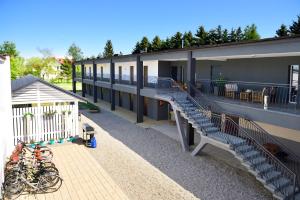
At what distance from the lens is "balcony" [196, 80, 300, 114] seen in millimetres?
11844

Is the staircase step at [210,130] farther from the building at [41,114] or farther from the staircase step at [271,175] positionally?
the building at [41,114]

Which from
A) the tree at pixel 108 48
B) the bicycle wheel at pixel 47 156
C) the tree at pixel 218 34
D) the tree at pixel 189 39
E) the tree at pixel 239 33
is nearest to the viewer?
the bicycle wheel at pixel 47 156

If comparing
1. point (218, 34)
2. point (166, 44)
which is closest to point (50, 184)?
point (218, 34)

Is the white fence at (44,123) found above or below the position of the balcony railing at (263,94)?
below

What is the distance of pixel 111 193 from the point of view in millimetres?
9984

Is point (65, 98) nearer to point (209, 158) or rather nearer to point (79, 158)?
point (79, 158)

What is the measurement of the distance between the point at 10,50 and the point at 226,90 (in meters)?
85.4

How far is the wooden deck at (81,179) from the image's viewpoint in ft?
31.9

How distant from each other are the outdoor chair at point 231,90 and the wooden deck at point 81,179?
8.53 meters

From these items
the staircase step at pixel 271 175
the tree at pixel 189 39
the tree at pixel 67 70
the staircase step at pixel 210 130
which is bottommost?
the staircase step at pixel 271 175

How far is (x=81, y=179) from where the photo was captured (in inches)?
438

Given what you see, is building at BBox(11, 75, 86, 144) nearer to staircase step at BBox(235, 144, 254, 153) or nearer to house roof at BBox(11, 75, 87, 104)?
house roof at BBox(11, 75, 87, 104)

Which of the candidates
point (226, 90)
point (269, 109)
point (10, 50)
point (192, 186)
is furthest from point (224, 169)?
point (10, 50)

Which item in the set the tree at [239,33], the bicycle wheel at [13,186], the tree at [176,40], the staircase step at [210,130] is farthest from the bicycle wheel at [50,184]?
the tree at [239,33]
